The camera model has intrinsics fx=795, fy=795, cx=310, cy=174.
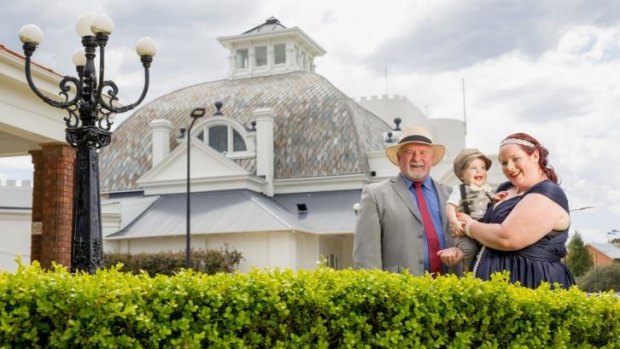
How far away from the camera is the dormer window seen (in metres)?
39.4

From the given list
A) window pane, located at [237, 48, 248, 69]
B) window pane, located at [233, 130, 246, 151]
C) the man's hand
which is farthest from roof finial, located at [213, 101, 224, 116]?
the man's hand

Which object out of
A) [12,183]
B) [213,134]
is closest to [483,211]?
[12,183]

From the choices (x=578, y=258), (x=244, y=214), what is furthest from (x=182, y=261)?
(x=578, y=258)

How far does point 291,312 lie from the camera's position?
4.38m

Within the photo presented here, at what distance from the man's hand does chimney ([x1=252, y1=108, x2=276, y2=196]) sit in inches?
1288

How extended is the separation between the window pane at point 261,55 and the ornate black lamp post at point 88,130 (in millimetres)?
33358

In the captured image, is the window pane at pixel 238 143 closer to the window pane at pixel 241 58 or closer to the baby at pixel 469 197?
the window pane at pixel 241 58

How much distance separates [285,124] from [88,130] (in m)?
28.0

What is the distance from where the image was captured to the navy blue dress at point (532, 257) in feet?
16.5

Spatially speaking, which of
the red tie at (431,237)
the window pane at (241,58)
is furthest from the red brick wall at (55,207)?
the window pane at (241,58)

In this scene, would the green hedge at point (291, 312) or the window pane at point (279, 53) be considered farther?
the window pane at point (279, 53)

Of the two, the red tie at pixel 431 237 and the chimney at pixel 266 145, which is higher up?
the chimney at pixel 266 145

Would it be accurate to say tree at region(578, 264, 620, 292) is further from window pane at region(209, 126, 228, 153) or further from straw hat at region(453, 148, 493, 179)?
straw hat at region(453, 148, 493, 179)

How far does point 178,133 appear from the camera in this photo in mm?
41094
